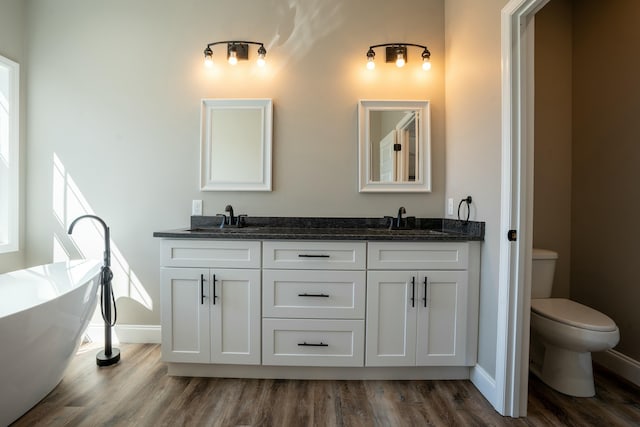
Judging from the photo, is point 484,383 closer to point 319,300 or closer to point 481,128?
point 319,300

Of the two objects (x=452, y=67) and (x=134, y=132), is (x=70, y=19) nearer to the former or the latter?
(x=134, y=132)

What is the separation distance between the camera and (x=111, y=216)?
2.23 meters

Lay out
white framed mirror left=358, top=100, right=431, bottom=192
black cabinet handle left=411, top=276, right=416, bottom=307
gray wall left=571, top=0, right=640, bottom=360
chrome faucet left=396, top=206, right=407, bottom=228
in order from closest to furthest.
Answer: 1. black cabinet handle left=411, top=276, right=416, bottom=307
2. gray wall left=571, top=0, right=640, bottom=360
3. chrome faucet left=396, top=206, right=407, bottom=228
4. white framed mirror left=358, top=100, right=431, bottom=192

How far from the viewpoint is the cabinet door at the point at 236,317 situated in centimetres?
171

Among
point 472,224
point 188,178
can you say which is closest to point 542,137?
point 472,224

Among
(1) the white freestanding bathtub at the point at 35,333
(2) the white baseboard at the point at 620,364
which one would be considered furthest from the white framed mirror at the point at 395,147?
(1) the white freestanding bathtub at the point at 35,333

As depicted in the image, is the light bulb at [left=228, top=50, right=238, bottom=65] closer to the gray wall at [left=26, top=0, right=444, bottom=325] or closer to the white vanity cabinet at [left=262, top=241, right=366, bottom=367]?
the gray wall at [left=26, top=0, right=444, bottom=325]

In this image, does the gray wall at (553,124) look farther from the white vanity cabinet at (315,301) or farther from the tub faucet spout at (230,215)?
the tub faucet spout at (230,215)

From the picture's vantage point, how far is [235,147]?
2227 mm

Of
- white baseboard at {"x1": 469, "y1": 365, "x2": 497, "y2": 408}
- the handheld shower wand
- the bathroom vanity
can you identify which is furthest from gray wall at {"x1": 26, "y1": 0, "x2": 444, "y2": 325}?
white baseboard at {"x1": 469, "y1": 365, "x2": 497, "y2": 408}

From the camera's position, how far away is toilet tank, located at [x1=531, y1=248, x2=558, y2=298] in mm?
1881

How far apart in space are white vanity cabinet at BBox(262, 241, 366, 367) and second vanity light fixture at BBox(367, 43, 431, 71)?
1.43 m

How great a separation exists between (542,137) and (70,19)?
382cm

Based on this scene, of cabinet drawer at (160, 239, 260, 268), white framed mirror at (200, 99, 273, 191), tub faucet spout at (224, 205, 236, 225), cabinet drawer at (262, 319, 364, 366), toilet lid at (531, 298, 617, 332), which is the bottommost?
cabinet drawer at (262, 319, 364, 366)
